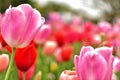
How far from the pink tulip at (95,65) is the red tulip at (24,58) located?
0.30 meters

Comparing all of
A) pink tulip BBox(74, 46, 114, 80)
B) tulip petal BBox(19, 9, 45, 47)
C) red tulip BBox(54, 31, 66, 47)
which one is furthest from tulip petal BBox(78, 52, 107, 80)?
red tulip BBox(54, 31, 66, 47)

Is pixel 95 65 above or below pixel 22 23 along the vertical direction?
below

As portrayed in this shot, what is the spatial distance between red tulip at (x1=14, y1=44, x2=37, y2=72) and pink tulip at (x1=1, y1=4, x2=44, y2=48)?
83 millimetres

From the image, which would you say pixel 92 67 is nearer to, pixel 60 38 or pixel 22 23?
pixel 22 23

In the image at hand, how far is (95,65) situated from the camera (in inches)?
49.3

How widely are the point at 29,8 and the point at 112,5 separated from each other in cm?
1082

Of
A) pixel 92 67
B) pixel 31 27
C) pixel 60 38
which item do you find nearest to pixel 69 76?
pixel 92 67

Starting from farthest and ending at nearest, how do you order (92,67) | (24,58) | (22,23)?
1. (24,58)
2. (22,23)
3. (92,67)

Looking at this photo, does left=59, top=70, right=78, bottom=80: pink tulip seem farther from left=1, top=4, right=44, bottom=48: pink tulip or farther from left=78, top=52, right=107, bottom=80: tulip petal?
left=1, top=4, right=44, bottom=48: pink tulip

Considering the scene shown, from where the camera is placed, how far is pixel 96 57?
1.24m

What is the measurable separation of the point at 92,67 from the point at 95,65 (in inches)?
0.4

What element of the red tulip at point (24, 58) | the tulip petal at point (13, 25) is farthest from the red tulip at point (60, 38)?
the tulip petal at point (13, 25)

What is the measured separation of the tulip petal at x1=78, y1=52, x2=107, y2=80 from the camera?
1.24 meters

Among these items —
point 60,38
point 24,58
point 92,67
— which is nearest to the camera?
point 92,67
